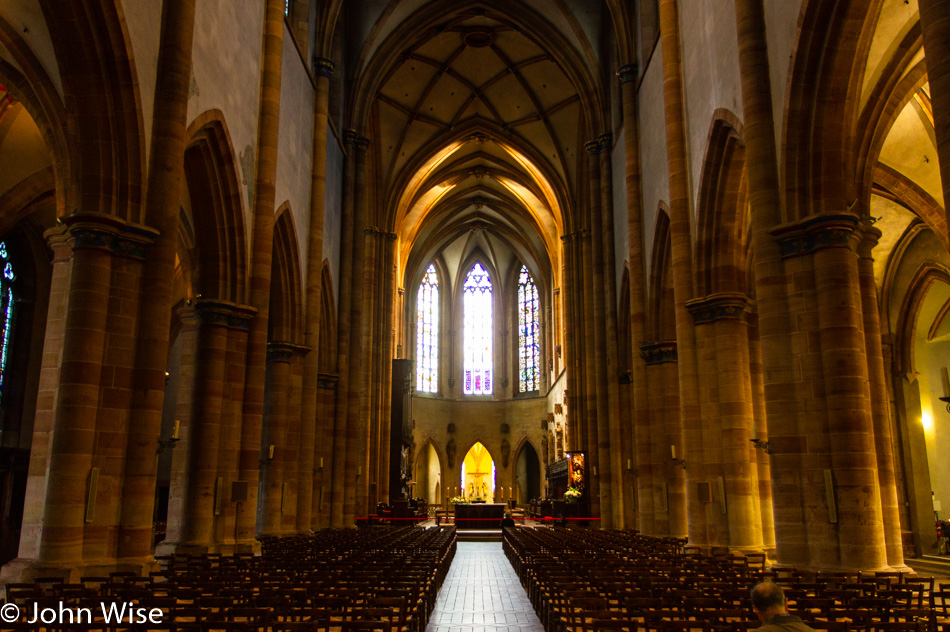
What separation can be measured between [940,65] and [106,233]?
10834mm

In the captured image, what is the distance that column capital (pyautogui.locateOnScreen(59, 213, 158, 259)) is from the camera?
1137 centimetres

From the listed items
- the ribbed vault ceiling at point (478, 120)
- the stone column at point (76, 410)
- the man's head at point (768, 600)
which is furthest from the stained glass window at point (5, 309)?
the man's head at point (768, 600)

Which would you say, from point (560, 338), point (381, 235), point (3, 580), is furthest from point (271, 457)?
point (560, 338)

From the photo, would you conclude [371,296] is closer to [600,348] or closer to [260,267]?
[600,348]

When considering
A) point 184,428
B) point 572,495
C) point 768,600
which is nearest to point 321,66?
point 184,428

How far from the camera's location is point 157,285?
12.1 metres

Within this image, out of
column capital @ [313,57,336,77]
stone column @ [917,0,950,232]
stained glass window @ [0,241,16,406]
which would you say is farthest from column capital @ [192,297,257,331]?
stone column @ [917,0,950,232]

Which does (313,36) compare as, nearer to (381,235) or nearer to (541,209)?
(381,235)

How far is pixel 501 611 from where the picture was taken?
11.9m

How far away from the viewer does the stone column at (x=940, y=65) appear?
24.6ft

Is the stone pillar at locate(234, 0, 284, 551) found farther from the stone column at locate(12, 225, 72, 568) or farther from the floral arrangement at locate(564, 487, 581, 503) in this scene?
the floral arrangement at locate(564, 487, 581, 503)

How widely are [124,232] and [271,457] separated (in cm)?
934

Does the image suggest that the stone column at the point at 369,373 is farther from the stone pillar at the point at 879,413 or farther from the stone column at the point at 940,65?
the stone column at the point at 940,65

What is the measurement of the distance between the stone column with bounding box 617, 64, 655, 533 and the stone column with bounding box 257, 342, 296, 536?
9871mm
